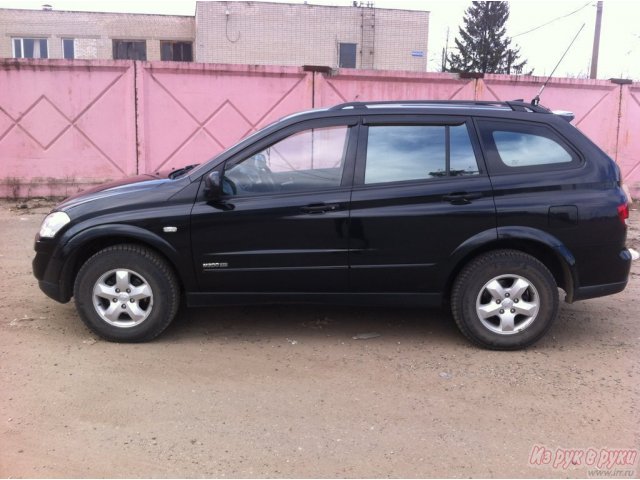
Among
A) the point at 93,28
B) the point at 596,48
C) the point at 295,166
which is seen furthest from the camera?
the point at 93,28

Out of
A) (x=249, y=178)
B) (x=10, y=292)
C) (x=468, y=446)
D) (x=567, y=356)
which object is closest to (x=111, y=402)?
(x=249, y=178)

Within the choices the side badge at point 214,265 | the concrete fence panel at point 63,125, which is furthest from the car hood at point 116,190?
the concrete fence panel at point 63,125

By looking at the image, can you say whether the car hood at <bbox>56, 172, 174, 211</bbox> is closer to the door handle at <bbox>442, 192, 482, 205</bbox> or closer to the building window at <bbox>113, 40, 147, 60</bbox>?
the door handle at <bbox>442, 192, 482, 205</bbox>

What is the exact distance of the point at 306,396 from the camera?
3.68m

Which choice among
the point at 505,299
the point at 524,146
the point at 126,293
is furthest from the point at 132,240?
the point at 524,146

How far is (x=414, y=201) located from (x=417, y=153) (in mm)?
387

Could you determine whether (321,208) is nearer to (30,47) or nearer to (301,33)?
(301,33)

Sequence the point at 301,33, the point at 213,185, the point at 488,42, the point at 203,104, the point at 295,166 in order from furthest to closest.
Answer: the point at 488,42 < the point at 301,33 < the point at 203,104 < the point at 295,166 < the point at 213,185

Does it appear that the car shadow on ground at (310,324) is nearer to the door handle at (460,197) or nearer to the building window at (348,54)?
the door handle at (460,197)

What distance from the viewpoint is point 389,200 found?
424 cm

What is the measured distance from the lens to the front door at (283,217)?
422cm

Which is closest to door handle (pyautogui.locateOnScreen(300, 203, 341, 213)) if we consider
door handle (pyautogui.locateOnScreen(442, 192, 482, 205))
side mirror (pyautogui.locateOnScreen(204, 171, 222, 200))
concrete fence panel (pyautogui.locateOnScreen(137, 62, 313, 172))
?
side mirror (pyautogui.locateOnScreen(204, 171, 222, 200))

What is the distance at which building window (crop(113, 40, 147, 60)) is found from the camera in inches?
1126

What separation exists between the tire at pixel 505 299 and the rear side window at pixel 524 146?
2.24 ft
